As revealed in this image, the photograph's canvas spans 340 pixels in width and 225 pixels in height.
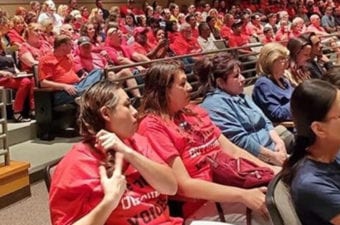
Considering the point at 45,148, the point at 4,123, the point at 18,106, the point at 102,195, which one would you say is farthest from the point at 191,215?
the point at 18,106

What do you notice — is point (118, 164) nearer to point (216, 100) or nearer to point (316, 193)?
point (316, 193)

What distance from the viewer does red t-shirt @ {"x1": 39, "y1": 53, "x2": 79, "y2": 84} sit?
507 cm

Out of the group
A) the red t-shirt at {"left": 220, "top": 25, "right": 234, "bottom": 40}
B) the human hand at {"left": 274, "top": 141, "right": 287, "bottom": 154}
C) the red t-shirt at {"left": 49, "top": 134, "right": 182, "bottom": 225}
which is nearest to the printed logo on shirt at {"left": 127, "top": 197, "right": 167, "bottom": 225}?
the red t-shirt at {"left": 49, "top": 134, "right": 182, "bottom": 225}

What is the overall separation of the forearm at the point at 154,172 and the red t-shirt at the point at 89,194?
0.03m

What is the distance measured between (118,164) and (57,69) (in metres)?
3.59

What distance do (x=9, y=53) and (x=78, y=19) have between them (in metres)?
2.74

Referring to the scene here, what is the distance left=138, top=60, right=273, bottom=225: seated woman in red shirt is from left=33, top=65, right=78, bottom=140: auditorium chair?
2656 mm

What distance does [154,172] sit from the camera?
1867 millimetres

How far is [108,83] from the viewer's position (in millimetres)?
1880

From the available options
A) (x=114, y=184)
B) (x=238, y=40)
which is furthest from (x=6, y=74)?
(x=238, y=40)

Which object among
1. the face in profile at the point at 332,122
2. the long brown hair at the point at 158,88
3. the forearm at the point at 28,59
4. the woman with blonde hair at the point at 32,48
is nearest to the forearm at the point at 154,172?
the long brown hair at the point at 158,88

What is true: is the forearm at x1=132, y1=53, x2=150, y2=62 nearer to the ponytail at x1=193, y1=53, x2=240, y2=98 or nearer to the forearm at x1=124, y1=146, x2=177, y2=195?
the ponytail at x1=193, y1=53, x2=240, y2=98

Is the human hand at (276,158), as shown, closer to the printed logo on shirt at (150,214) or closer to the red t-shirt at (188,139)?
the red t-shirt at (188,139)

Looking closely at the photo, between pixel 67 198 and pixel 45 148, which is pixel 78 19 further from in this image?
pixel 67 198
